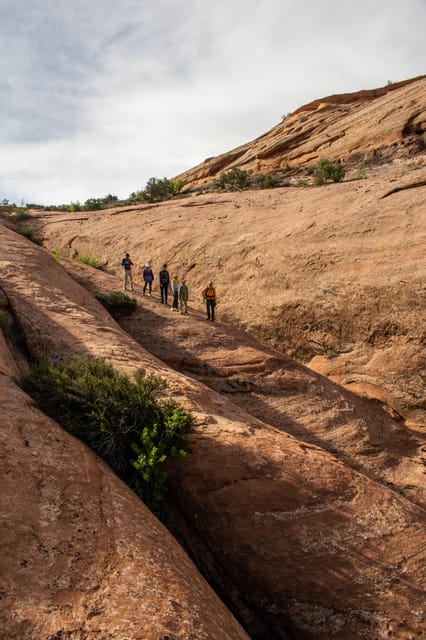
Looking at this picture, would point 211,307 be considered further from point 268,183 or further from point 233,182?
point 233,182

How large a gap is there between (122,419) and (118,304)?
8251mm

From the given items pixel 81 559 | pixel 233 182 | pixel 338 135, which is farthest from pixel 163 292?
pixel 338 135

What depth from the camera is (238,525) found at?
20.7ft

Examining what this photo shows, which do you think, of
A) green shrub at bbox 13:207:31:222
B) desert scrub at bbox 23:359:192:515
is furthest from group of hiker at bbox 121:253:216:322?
green shrub at bbox 13:207:31:222

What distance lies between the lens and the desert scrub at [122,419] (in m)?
6.37

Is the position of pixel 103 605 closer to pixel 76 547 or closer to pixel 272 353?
pixel 76 547

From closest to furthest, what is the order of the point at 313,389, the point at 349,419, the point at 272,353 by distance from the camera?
the point at 349,419
the point at 313,389
the point at 272,353

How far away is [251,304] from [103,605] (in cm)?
1209

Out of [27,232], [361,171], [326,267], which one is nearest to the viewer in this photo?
[326,267]

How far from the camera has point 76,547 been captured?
451 centimetres

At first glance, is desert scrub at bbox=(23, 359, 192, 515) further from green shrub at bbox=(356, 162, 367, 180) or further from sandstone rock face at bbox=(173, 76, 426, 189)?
sandstone rock face at bbox=(173, 76, 426, 189)

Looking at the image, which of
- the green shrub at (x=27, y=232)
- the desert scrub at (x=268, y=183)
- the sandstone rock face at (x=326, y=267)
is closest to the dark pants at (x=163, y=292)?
the sandstone rock face at (x=326, y=267)

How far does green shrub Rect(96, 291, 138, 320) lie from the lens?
1430 cm

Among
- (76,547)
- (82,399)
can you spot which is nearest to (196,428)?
(82,399)
